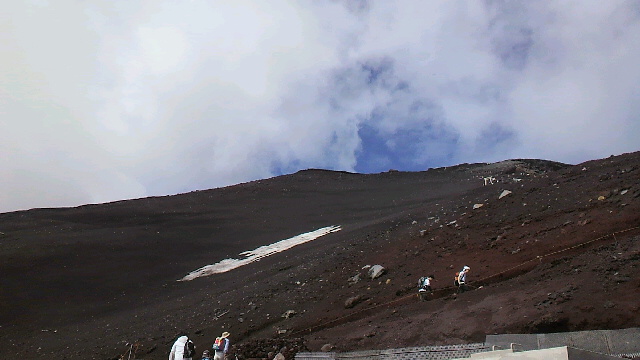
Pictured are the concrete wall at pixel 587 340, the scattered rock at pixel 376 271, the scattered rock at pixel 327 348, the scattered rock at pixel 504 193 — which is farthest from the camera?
the scattered rock at pixel 504 193

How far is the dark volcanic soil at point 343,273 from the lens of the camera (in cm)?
1307

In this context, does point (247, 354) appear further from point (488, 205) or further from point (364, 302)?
point (488, 205)

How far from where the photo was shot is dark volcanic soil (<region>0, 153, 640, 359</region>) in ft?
42.9

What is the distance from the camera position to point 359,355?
1289 centimetres

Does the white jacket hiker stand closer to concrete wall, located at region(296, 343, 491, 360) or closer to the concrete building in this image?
concrete wall, located at region(296, 343, 491, 360)

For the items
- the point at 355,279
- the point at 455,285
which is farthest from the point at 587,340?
the point at 355,279

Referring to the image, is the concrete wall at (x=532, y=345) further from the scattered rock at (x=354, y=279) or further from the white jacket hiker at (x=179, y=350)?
the scattered rock at (x=354, y=279)

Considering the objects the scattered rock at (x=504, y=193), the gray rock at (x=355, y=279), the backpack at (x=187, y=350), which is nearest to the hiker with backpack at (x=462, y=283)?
the gray rock at (x=355, y=279)

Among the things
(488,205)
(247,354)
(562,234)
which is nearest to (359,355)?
(247,354)

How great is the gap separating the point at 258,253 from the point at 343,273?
13256 millimetres

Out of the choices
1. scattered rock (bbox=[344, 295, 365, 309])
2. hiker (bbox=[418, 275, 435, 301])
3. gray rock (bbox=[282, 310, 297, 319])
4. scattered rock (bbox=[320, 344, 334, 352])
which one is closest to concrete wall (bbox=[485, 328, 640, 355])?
scattered rock (bbox=[320, 344, 334, 352])

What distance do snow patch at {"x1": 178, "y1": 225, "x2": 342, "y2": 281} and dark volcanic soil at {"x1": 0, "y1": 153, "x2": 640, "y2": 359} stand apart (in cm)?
108

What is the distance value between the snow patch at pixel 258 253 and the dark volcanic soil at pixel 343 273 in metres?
1.08

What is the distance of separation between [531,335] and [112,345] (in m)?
15.9
